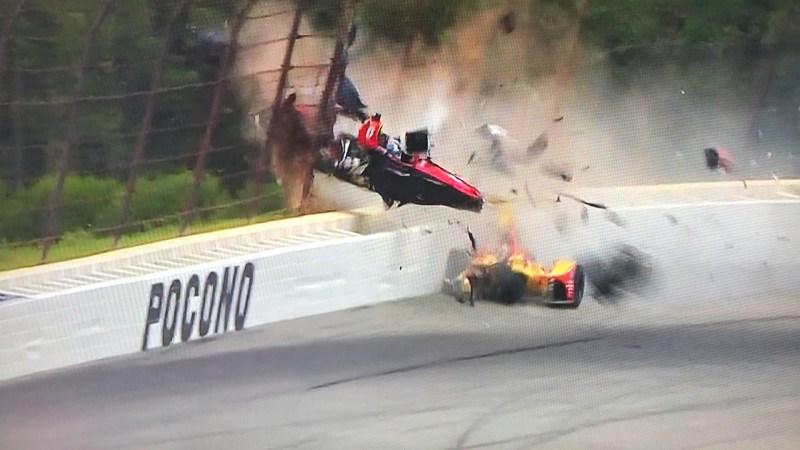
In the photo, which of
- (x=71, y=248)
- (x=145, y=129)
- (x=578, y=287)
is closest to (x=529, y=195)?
(x=578, y=287)

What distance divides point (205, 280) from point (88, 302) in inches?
6.5

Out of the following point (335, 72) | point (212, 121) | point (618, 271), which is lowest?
point (618, 271)

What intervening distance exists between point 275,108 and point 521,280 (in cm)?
45

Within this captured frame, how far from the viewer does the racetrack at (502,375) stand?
47.8 inches

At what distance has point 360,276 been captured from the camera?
1.24m

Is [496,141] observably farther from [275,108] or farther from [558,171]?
[275,108]

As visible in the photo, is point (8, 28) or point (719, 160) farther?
point (719, 160)

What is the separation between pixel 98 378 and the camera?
1202 millimetres

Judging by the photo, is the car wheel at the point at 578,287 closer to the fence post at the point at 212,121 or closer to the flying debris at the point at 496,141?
the flying debris at the point at 496,141

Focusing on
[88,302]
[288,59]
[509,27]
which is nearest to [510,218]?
[509,27]

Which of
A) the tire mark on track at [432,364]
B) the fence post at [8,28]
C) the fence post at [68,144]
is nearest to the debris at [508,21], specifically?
the tire mark on track at [432,364]

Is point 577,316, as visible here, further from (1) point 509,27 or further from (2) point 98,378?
(2) point 98,378

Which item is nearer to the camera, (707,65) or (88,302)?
(88,302)

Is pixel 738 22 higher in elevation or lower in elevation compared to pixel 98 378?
higher
